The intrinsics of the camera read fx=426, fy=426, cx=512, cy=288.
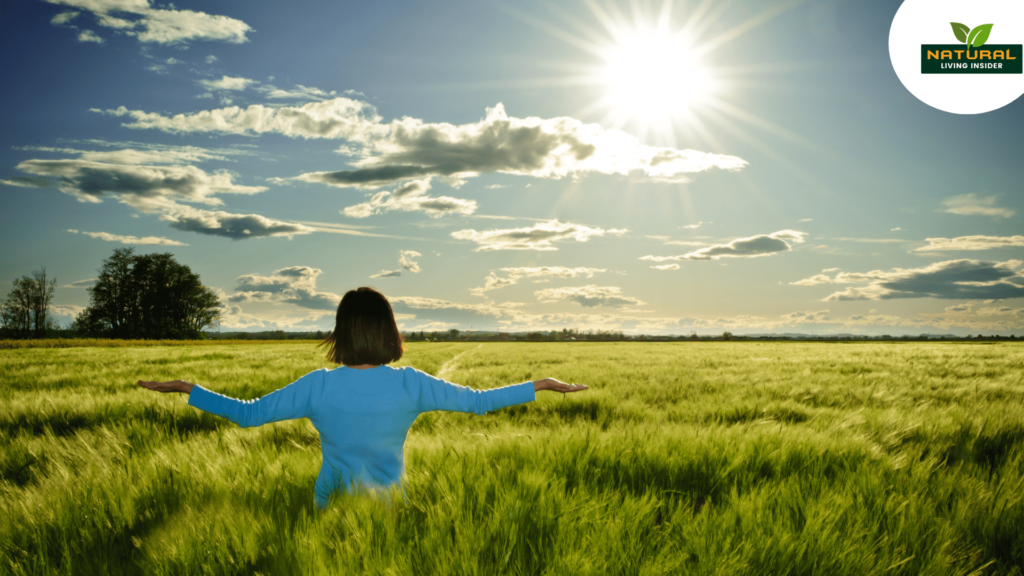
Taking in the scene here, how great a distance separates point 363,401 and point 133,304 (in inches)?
3247

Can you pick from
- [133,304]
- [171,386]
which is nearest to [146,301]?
[133,304]

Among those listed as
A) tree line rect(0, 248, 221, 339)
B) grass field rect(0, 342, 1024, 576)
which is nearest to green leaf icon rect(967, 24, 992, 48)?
grass field rect(0, 342, 1024, 576)

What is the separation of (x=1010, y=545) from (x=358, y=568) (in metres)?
2.86

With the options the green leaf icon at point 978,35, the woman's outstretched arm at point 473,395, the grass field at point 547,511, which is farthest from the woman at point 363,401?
the green leaf icon at point 978,35

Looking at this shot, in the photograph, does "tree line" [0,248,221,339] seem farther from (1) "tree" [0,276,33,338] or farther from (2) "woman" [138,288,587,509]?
(2) "woman" [138,288,587,509]

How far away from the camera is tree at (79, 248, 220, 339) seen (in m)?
61.4

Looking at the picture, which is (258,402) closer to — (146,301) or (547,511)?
(547,511)

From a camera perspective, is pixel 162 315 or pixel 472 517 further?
pixel 162 315

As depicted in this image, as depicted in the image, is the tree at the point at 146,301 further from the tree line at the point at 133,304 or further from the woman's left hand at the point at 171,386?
the woman's left hand at the point at 171,386

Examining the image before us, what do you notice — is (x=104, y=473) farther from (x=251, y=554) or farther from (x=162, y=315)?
(x=162, y=315)

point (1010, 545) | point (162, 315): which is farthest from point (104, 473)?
point (162, 315)

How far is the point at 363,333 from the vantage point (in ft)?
7.77

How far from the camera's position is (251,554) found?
1607 mm

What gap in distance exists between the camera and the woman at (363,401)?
224cm
